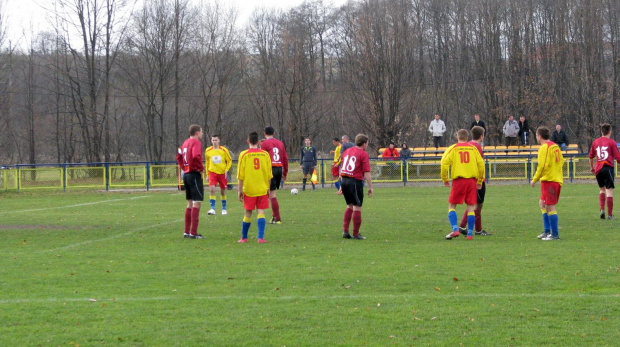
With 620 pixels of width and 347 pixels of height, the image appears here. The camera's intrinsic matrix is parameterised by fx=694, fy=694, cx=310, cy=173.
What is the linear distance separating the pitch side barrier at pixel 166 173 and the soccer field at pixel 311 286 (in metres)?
16.3

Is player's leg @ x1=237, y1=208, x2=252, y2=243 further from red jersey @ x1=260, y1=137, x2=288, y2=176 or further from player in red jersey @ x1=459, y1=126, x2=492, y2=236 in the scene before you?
player in red jersey @ x1=459, y1=126, x2=492, y2=236

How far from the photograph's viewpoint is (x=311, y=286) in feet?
25.8

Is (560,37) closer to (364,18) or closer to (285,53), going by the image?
(364,18)

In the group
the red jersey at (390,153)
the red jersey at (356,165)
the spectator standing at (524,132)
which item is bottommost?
the red jersey at (356,165)

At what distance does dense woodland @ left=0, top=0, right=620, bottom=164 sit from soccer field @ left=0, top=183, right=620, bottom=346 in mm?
28583

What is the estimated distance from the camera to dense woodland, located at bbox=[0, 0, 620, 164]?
4225cm

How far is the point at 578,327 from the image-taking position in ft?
19.5

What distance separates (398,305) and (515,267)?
2701mm

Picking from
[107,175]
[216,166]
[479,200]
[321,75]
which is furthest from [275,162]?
[321,75]

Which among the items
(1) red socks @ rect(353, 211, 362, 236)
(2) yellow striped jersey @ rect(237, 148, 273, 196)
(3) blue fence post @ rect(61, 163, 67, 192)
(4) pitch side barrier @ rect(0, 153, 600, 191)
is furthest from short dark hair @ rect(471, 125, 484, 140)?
(3) blue fence post @ rect(61, 163, 67, 192)

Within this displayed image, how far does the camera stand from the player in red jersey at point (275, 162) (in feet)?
48.4

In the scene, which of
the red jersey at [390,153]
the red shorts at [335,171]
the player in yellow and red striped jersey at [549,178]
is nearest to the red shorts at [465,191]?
the player in yellow and red striped jersey at [549,178]

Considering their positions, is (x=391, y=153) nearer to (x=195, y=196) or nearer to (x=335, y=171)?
(x=335, y=171)

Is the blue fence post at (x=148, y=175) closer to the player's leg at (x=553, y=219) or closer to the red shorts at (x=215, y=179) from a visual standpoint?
the red shorts at (x=215, y=179)
